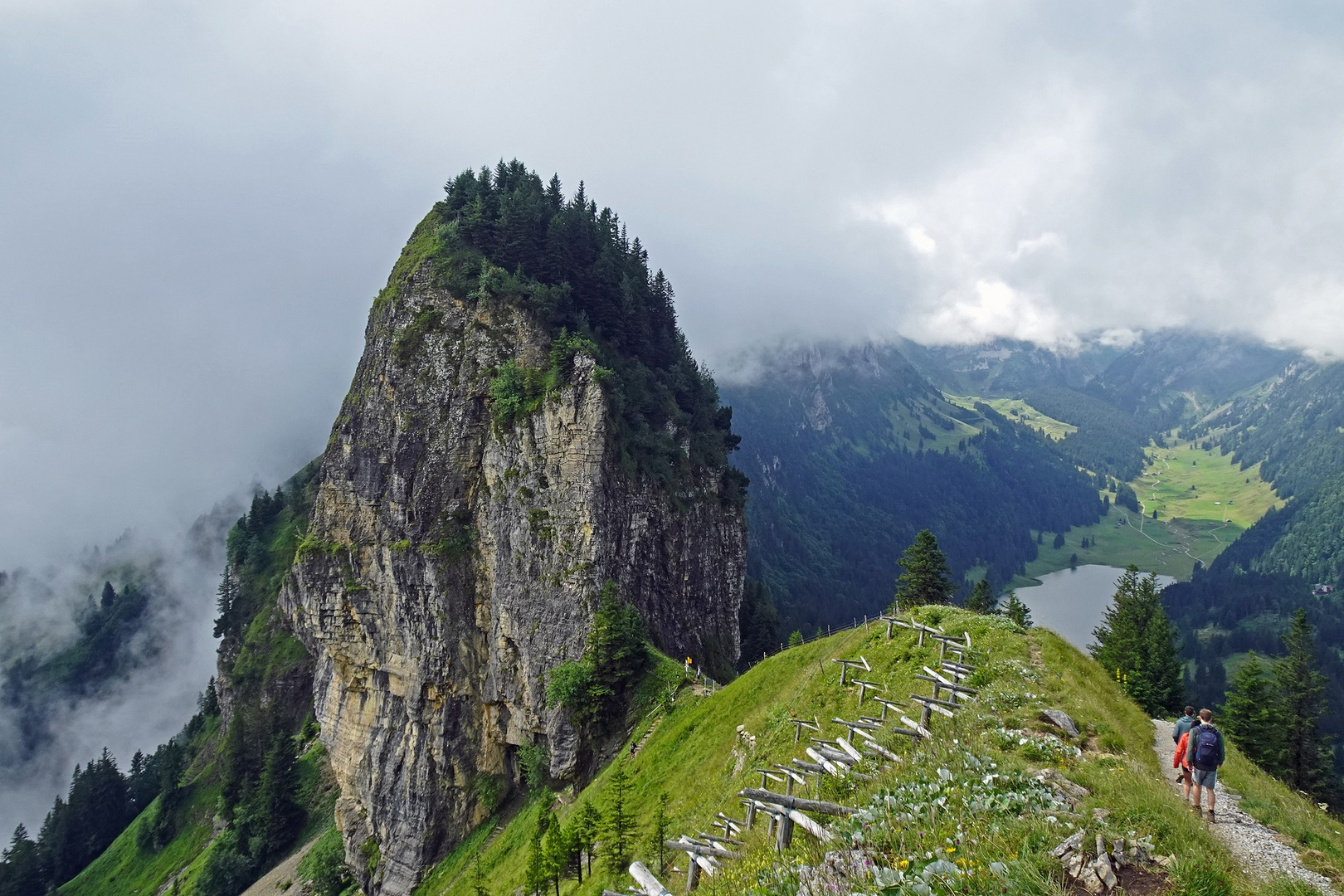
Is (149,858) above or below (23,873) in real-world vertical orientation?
above

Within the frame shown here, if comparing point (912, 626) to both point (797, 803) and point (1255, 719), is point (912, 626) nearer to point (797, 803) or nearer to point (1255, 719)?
point (797, 803)

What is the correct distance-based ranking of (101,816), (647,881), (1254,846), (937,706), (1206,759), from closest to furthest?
(647,881), (1254,846), (1206,759), (937,706), (101,816)

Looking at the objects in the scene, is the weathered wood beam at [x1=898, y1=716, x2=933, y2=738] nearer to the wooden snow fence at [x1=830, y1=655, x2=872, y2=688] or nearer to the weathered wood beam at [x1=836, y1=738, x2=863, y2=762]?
the weathered wood beam at [x1=836, y1=738, x2=863, y2=762]

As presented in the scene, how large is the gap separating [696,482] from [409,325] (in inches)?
1215

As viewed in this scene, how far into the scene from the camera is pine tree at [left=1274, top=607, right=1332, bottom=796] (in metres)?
39.9

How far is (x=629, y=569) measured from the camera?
5119cm

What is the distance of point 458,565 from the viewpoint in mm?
55281

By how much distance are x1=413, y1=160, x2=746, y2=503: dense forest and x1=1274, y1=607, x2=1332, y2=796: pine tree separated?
142ft

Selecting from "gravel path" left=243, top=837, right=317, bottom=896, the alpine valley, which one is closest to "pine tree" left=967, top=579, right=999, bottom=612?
the alpine valley

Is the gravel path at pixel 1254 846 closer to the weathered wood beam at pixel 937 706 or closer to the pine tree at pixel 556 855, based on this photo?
the weathered wood beam at pixel 937 706

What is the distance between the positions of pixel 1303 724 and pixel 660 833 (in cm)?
4594

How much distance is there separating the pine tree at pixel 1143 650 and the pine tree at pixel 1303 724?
569 centimetres

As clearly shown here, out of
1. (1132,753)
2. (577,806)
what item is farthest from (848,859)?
(577,806)

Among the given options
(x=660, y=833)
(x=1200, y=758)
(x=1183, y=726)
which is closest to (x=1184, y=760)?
(x=1200, y=758)
